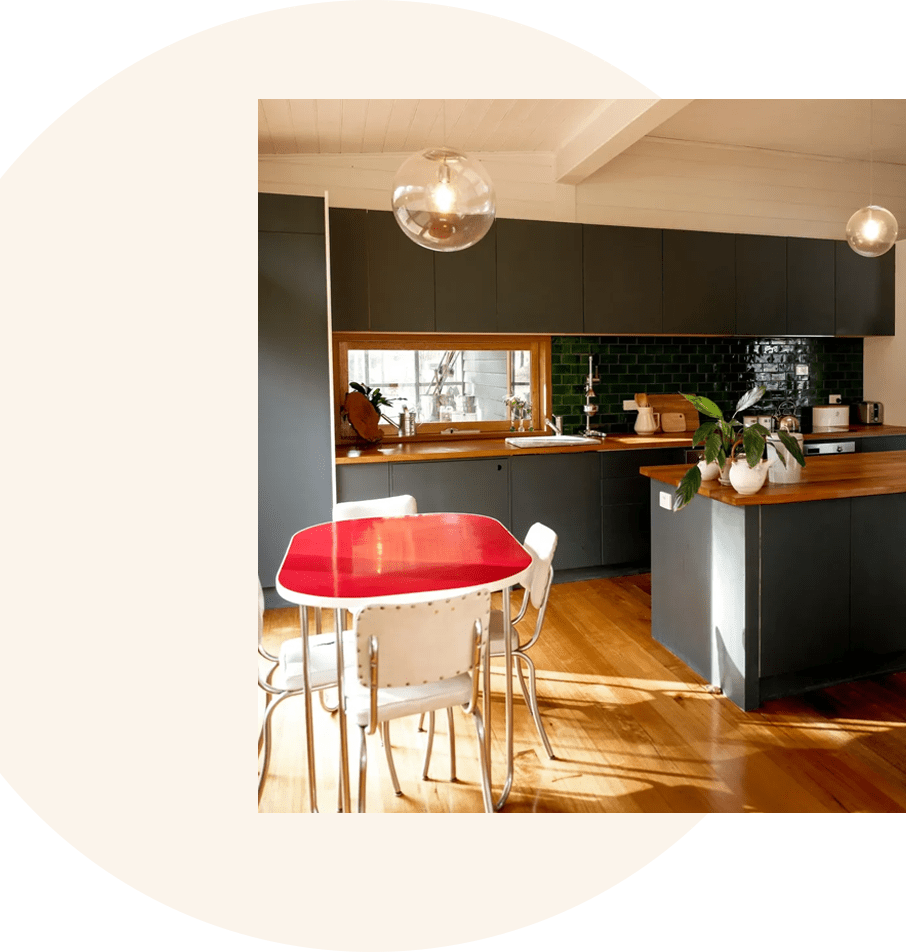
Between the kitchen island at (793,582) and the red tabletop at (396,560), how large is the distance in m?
0.98

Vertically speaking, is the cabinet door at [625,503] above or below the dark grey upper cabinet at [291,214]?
below

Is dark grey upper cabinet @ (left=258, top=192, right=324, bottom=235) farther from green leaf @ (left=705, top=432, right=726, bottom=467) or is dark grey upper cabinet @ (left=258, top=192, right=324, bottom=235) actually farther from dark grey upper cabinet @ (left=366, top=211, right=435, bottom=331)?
green leaf @ (left=705, top=432, right=726, bottom=467)

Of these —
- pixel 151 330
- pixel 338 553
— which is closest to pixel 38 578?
pixel 151 330

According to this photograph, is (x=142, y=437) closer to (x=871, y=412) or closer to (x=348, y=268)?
(x=348, y=268)

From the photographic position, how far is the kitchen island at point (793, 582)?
2.79m

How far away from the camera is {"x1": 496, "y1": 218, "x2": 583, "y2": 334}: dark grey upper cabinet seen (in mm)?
4492

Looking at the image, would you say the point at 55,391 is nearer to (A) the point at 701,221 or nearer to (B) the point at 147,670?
(B) the point at 147,670

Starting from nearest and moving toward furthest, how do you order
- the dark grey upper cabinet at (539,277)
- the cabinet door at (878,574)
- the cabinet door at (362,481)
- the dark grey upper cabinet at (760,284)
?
the cabinet door at (878,574)
the cabinet door at (362,481)
the dark grey upper cabinet at (539,277)
the dark grey upper cabinet at (760,284)

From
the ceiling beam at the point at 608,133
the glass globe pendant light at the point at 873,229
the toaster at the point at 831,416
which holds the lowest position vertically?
the toaster at the point at 831,416

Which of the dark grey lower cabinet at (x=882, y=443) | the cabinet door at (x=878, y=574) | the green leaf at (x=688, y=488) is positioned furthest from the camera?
the dark grey lower cabinet at (x=882, y=443)

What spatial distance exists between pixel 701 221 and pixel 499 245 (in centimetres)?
179

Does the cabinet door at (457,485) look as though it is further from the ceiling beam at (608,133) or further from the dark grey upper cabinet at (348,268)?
the ceiling beam at (608,133)

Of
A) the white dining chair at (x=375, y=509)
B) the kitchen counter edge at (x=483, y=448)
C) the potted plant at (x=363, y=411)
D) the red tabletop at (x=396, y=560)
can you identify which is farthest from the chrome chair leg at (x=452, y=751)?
the potted plant at (x=363, y=411)

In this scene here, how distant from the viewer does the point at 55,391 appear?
57.9 inches
